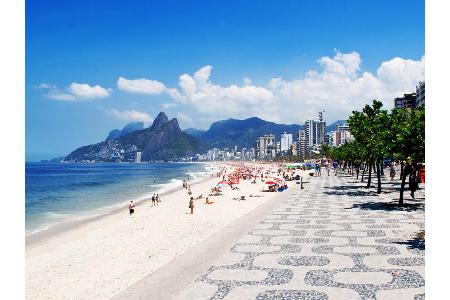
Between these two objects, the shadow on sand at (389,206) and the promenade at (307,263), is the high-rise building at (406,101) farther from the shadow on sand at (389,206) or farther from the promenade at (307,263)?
the promenade at (307,263)

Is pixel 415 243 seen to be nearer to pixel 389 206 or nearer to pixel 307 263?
pixel 307 263

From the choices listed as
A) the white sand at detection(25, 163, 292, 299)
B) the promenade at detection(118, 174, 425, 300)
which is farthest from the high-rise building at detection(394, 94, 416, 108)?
the promenade at detection(118, 174, 425, 300)

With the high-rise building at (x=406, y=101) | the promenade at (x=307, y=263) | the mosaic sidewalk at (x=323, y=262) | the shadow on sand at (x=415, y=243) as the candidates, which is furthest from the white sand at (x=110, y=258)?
the high-rise building at (x=406, y=101)

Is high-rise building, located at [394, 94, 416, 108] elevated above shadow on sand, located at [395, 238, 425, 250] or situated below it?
above

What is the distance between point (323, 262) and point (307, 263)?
0.51 m

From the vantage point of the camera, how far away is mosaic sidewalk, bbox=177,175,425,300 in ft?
32.4

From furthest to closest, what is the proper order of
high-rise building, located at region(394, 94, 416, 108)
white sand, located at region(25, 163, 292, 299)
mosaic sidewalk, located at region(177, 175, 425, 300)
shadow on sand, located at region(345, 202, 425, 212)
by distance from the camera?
high-rise building, located at region(394, 94, 416, 108)
shadow on sand, located at region(345, 202, 425, 212)
white sand, located at region(25, 163, 292, 299)
mosaic sidewalk, located at region(177, 175, 425, 300)

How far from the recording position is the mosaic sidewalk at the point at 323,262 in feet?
32.4

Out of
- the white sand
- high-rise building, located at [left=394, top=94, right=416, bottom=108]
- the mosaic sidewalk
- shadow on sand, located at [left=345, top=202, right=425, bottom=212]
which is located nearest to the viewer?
the mosaic sidewalk

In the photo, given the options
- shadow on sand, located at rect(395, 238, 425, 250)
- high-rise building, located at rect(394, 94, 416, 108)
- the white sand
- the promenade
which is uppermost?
high-rise building, located at rect(394, 94, 416, 108)

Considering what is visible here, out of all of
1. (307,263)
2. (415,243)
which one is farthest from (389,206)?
(307,263)

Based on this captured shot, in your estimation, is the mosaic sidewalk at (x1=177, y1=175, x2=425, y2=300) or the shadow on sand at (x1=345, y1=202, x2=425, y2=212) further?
the shadow on sand at (x1=345, y1=202, x2=425, y2=212)

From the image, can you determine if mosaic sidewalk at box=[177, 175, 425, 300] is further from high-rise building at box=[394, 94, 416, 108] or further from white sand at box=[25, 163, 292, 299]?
high-rise building at box=[394, 94, 416, 108]
